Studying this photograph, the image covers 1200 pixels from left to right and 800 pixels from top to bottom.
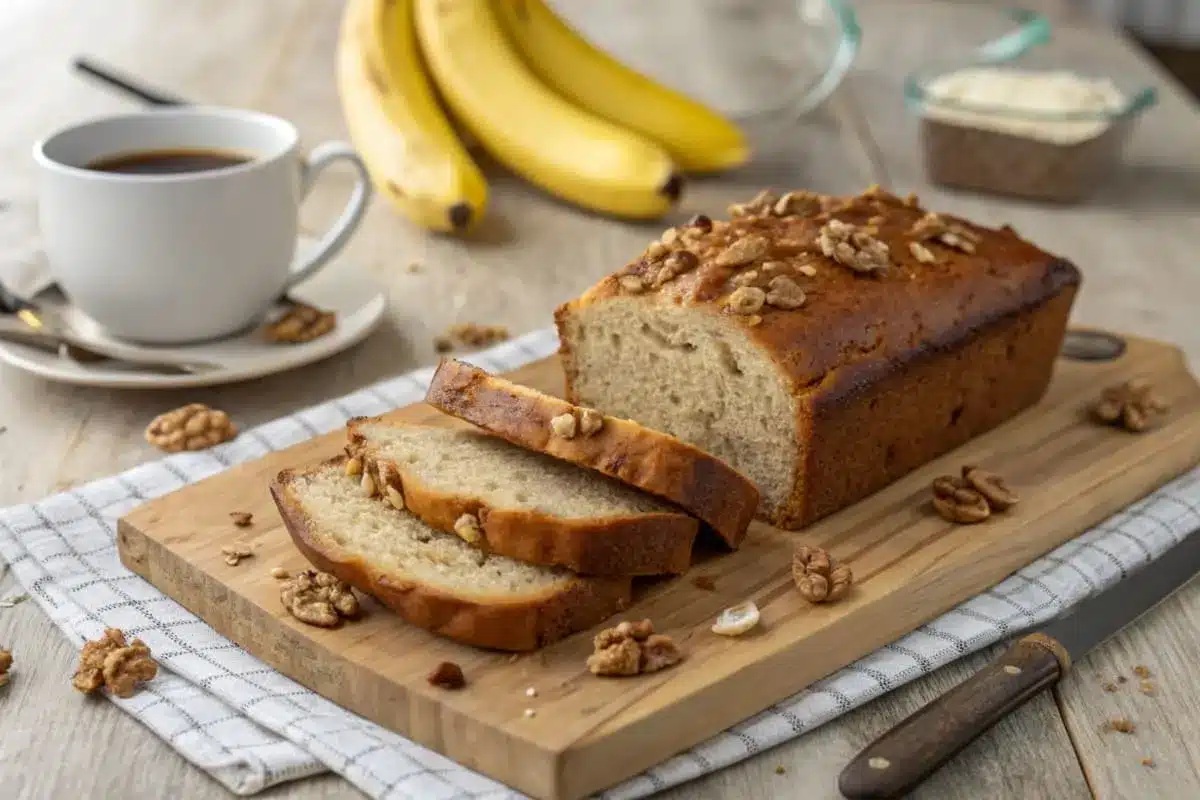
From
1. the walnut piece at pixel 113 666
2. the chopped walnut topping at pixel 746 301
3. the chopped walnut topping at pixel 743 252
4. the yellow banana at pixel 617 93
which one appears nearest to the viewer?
the walnut piece at pixel 113 666

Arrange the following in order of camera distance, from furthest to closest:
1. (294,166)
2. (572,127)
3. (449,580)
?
(572,127)
(294,166)
(449,580)

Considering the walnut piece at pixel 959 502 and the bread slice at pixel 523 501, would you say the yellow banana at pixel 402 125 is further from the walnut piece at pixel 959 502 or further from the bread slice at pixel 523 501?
the walnut piece at pixel 959 502

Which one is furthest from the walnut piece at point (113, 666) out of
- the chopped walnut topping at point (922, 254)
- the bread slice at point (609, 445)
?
the chopped walnut topping at point (922, 254)

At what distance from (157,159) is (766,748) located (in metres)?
1.84

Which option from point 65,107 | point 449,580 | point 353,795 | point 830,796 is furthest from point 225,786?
point 65,107

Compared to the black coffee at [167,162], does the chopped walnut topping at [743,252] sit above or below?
above

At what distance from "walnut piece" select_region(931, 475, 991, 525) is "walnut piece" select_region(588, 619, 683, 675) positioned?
616 mm

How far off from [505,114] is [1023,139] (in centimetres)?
140

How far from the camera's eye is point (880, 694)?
1970mm

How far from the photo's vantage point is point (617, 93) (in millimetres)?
4133

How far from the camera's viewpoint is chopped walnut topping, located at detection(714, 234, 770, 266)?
2.40 m

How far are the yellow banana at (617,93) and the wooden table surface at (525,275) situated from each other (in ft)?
0.36

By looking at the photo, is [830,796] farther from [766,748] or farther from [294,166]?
[294,166]

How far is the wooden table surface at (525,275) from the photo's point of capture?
6.03 ft
